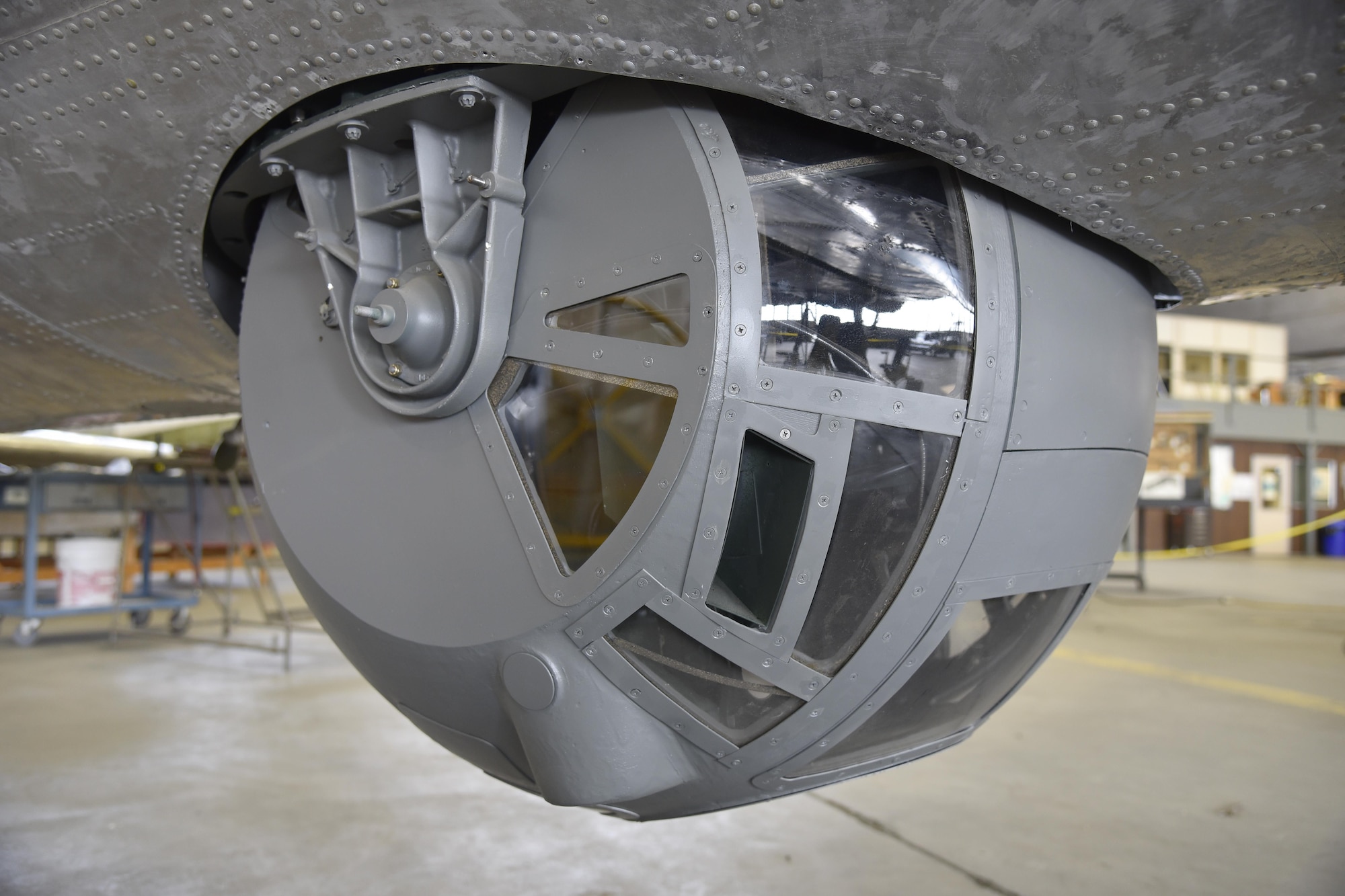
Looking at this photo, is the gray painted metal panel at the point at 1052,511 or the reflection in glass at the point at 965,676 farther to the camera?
the reflection in glass at the point at 965,676

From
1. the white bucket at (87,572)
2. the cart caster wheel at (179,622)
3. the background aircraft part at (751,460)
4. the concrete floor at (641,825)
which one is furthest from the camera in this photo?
the cart caster wheel at (179,622)

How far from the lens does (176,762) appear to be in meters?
4.52

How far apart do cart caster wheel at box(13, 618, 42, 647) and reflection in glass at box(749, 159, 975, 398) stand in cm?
868

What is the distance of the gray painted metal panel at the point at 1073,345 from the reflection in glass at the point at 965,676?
1.12 ft

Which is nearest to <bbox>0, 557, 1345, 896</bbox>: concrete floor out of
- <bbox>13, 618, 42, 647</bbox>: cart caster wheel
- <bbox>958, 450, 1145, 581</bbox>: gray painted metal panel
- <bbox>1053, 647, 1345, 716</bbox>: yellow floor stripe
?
<bbox>1053, 647, 1345, 716</bbox>: yellow floor stripe

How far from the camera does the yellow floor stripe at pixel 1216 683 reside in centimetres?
582

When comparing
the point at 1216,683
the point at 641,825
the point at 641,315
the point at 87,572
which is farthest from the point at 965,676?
the point at 87,572

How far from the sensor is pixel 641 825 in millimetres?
3805

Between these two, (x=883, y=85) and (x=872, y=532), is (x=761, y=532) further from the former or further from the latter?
(x=883, y=85)

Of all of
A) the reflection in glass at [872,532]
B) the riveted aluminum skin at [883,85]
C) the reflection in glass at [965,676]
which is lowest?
the reflection in glass at [965,676]

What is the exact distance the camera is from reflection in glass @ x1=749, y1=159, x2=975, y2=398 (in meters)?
1.51

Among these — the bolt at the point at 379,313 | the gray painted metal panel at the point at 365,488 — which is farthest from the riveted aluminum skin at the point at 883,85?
the bolt at the point at 379,313

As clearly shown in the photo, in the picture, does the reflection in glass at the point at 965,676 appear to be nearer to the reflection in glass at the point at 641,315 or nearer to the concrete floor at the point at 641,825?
the reflection in glass at the point at 641,315

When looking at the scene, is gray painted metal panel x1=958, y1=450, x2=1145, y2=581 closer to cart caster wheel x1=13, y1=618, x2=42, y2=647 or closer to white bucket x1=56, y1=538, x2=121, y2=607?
white bucket x1=56, y1=538, x2=121, y2=607
